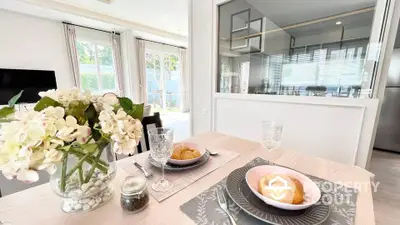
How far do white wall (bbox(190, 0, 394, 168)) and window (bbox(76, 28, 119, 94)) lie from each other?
2887 millimetres

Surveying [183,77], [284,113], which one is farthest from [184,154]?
[183,77]

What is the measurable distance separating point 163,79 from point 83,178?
563cm

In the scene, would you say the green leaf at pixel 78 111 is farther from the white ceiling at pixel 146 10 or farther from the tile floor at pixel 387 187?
the white ceiling at pixel 146 10

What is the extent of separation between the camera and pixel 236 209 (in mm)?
530

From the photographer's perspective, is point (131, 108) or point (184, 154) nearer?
point (131, 108)

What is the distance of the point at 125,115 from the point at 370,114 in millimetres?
1624

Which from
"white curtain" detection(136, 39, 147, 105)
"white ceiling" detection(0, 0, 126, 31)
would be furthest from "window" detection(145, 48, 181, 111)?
"white ceiling" detection(0, 0, 126, 31)

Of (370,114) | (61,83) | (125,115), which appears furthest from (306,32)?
(61,83)

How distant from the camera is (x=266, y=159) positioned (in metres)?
0.88

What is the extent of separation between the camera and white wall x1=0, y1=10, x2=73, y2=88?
316 centimetres

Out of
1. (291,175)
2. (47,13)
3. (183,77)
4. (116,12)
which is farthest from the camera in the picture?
(183,77)

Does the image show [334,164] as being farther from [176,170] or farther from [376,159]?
[376,159]

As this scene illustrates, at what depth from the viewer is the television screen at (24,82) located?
10.5ft

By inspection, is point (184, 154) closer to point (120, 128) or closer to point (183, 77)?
point (120, 128)
